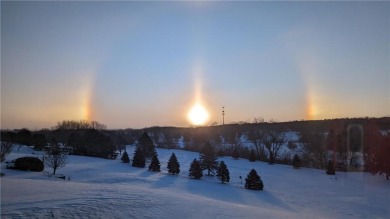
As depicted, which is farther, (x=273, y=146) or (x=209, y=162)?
(x=273, y=146)

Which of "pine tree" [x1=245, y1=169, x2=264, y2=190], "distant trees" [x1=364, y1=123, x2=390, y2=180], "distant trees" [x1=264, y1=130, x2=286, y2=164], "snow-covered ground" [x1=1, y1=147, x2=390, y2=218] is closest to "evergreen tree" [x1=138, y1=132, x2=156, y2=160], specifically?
"snow-covered ground" [x1=1, y1=147, x2=390, y2=218]

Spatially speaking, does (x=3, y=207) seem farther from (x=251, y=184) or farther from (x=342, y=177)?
(x=342, y=177)

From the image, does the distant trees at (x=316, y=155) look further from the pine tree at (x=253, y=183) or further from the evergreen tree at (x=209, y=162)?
the pine tree at (x=253, y=183)

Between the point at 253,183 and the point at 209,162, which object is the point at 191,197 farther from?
the point at 209,162

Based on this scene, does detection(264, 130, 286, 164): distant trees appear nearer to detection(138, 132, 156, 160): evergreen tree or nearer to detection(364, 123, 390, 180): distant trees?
detection(364, 123, 390, 180): distant trees

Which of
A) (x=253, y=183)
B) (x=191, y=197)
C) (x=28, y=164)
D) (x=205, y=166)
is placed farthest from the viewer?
(x=205, y=166)

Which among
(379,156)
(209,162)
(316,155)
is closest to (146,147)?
(209,162)

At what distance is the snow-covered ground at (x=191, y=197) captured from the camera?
47.1ft

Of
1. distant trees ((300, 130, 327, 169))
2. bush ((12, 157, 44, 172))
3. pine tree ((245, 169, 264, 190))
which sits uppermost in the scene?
distant trees ((300, 130, 327, 169))

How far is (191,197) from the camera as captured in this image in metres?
21.6

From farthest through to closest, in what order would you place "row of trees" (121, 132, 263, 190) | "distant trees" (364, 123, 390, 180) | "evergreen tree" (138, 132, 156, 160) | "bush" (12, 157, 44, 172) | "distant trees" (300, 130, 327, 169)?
"distant trees" (300, 130, 327, 169), "evergreen tree" (138, 132, 156, 160), "distant trees" (364, 123, 390, 180), "row of trees" (121, 132, 263, 190), "bush" (12, 157, 44, 172)

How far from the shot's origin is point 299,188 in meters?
35.3

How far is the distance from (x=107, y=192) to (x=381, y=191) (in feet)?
104

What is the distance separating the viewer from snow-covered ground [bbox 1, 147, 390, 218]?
14359 mm
